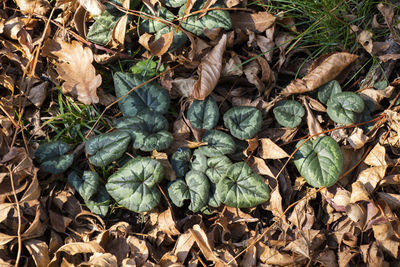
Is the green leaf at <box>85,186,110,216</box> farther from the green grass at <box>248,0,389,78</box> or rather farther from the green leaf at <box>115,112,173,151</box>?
the green grass at <box>248,0,389,78</box>

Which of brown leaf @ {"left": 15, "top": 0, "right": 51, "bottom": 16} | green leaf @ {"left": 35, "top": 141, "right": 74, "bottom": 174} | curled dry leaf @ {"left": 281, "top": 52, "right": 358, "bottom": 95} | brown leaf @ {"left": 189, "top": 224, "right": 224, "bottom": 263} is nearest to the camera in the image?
→ brown leaf @ {"left": 189, "top": 224, "right": 224, "bottom": 263}

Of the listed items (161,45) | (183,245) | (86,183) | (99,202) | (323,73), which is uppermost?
(161,45)

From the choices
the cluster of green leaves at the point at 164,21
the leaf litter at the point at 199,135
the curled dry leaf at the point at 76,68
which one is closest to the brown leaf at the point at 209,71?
the leaf litter at the point at 199,135

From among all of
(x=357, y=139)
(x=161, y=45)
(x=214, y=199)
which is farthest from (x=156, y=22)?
(x=357, y=139)

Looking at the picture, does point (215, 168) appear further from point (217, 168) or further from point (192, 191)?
point (192, 191)

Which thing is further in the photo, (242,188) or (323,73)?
(323,73)

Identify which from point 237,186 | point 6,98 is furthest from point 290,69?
point 6,98

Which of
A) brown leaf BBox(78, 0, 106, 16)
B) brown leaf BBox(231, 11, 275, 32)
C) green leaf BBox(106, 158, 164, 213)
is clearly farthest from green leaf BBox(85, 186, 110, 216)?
brown leaf BBox(231, 11, 275, 32)
